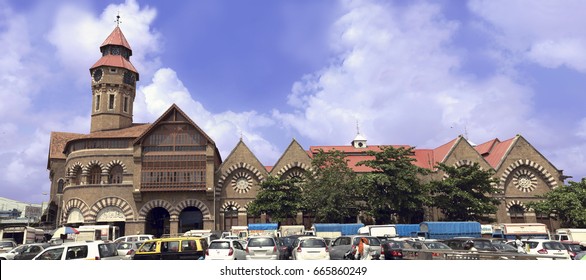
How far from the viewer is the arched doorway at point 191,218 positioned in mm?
53094

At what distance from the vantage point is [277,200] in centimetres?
4631

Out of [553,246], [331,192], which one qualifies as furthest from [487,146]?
[553,246]

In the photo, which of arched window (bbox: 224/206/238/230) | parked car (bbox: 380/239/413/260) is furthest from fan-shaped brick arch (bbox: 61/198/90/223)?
parked car (bbox: 380/239/413/260)

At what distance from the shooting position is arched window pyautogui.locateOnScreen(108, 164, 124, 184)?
171ft

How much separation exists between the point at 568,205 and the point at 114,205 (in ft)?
160

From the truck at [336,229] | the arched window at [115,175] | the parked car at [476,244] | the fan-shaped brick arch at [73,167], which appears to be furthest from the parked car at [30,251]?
the fan-shaped brick arch at [73,167]

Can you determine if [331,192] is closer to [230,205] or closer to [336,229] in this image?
[336,229]

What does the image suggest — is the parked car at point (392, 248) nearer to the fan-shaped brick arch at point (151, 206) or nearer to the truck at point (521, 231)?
the truck at point (521, 231)

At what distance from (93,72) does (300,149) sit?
31232 mm

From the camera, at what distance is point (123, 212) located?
5000cm

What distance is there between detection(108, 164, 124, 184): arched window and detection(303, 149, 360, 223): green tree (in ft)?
73.8

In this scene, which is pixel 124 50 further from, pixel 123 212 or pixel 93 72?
pixel 123 212

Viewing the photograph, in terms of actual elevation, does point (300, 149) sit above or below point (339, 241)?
above

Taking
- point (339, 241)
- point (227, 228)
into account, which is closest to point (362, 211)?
point (227, 228)
